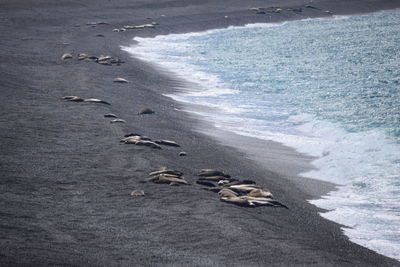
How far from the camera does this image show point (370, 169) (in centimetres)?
1462

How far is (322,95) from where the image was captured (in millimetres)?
24281

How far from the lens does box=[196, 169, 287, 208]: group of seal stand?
10348 millimetres

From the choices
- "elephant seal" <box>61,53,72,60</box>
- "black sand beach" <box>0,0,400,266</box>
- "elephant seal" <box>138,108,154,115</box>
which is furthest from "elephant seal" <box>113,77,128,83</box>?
"elephant seal" <box>138,108,154,115</box>

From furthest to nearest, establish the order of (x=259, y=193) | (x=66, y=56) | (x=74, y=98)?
1. (x=66, y=56)
2. (x=74, y=98)
3. (x=259, y=193)

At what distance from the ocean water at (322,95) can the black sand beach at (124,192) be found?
0.87 m

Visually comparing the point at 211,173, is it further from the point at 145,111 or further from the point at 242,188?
the point at 145,111

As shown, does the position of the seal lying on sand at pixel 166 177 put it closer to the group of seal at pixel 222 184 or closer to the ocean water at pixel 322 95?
the group of seal at pixel 222 184

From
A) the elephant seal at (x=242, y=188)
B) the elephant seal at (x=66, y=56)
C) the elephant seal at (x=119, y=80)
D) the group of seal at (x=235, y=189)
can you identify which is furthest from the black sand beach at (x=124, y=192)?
the elephant seal at (x=66, y=56)

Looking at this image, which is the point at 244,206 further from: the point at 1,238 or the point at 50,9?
the point at 50,9

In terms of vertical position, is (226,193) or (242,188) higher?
(226,193)

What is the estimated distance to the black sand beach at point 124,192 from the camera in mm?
7961

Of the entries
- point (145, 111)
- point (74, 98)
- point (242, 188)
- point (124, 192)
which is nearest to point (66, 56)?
point (74, 98)

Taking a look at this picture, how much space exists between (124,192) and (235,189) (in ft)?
6.41

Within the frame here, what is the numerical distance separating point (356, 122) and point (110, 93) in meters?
7.49
